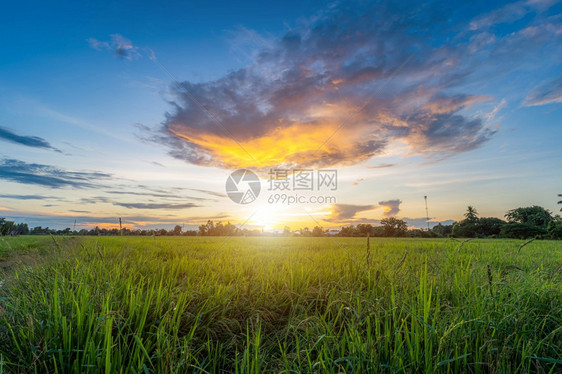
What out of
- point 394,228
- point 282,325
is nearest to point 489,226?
point 394,228

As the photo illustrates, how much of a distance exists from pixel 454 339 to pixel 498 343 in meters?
0.46

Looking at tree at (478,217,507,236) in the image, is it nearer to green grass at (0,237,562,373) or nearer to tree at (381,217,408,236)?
tree at (381,217,408,236)

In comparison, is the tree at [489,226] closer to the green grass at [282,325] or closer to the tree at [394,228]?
the tree at [394,228]

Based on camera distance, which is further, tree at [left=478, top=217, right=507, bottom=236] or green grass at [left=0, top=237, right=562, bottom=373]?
→ tree at [left=478, top=217, right=507, bottom=236]

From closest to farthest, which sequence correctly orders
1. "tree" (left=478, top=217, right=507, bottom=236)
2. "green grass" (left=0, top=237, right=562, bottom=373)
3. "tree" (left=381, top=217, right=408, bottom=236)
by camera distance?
"green grass" (left=0, top=237, right=562, bottom=373) → "tree" (left=381, top=217, right=408, bottom=236) → "tree" (left=478, top=217, right=507, bottom=236)

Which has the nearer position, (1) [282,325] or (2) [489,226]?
(1) [282,325]

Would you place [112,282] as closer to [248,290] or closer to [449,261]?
[248,290]

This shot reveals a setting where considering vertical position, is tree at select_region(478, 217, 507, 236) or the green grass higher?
tree at select_region(478, 217, 507, 236)

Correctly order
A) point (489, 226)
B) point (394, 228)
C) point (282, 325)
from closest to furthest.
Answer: point (282, 325)
point (394, 228)
point (489, 226)

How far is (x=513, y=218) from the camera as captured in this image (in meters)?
67.6

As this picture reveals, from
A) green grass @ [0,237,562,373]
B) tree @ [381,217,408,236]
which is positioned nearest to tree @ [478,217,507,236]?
tree @ [381,217,408,236]

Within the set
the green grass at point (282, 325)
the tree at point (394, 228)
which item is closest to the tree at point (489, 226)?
the tree at point (394, 228)

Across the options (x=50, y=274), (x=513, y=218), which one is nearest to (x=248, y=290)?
(x=50, y=274)

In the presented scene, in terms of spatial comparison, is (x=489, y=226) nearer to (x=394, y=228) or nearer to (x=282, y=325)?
(x=394, y=228)
